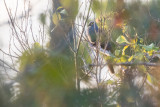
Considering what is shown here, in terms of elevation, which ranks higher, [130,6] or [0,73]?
[130,6]

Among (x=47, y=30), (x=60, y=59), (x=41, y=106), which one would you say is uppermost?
(x=47, y=30)

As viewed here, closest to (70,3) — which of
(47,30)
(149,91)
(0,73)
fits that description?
(47,30)

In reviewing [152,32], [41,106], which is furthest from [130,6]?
[41,106]

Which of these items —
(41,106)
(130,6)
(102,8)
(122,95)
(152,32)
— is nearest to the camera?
(41,106)

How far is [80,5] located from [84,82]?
572 mm

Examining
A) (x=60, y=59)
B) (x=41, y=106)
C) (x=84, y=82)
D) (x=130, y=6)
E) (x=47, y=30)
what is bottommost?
(x=41, y=106)

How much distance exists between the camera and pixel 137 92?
1569mm

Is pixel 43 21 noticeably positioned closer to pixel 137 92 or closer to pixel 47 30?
pixel 47 30

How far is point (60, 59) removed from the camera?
1529mm

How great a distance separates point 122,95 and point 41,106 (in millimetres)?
695

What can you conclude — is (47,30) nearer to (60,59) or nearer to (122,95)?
(60,59)

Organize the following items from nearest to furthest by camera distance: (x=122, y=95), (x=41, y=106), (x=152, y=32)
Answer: (x=41, y=106)
(x=122, y=95)
(x=152, y=32)

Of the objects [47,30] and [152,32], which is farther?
[152,32]

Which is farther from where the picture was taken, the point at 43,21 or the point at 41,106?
the point at 43,21
